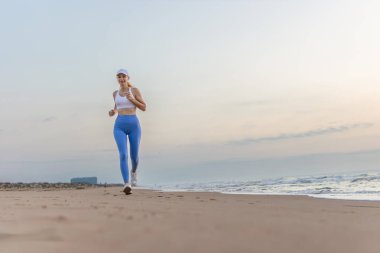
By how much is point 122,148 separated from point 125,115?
65 centimetres

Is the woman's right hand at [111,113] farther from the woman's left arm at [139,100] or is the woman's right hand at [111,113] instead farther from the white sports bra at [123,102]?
the woman's left arm at [139,100]

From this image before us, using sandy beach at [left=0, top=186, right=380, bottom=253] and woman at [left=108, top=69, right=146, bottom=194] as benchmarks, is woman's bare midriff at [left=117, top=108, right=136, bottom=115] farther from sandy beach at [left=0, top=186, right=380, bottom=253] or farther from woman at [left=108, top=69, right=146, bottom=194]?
sandy beach at [left=0, top=186, right=380, bottom=253]

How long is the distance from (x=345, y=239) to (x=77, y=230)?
1614 millimetres

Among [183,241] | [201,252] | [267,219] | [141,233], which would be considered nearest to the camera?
[201,252]

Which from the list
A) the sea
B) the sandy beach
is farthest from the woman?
the sandy beach

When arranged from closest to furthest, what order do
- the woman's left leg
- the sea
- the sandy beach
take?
the sandy beach
the sea
the woman's left leg

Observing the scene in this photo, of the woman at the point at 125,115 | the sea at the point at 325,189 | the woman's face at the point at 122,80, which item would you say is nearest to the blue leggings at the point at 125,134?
the woman at the point at 125,115

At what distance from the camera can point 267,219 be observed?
3.20m

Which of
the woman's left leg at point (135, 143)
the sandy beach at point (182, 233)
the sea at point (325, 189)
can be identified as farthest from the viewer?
the woman's left leg at point (135, 143)

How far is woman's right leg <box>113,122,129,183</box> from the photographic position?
26.9 ft

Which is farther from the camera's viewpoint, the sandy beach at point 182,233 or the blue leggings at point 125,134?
the blue leggings at point 125,134

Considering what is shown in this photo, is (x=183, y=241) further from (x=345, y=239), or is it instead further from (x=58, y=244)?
(x=345, y=239)

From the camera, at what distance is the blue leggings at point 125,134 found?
8219mm

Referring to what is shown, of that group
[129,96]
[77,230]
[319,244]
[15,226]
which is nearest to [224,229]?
[319,244]
